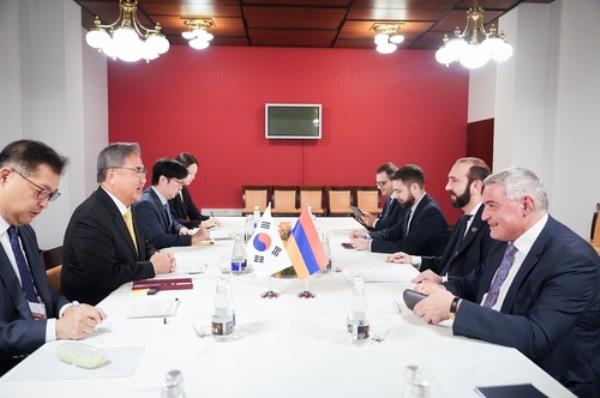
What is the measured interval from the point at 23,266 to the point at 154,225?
178 cm

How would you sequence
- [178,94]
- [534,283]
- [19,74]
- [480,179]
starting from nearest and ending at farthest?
[534,283], [480,179], [19,74], [178,94]

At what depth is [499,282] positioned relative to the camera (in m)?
2.12

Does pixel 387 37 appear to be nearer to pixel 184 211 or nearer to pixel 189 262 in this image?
pixel 184 211

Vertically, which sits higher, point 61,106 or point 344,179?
point 61,106

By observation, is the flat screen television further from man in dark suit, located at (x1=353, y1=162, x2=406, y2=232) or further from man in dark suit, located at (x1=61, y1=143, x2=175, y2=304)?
man in dark suit, located at (x1=61, y1=143, x2=175, y2=304)

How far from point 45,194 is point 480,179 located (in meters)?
2.38

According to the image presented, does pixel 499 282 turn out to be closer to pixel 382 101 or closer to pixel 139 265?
pixel 139 265

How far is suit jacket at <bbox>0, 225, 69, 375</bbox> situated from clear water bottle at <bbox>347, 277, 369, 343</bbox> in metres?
1.08

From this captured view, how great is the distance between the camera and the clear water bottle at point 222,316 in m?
1.74

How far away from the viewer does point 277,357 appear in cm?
159

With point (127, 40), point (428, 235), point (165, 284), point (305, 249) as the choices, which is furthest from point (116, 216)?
point (428, 235)

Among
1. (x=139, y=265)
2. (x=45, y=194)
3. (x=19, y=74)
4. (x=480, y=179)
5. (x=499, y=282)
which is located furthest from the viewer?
(x=19, y=74)

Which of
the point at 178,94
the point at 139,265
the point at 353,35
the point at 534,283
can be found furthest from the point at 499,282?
the point at 178,94

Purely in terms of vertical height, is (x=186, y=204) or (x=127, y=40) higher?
(x=127, y=40)
